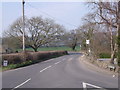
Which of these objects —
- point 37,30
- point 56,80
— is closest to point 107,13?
point 56,80

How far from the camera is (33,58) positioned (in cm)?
3919

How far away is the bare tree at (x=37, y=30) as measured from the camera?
71500 mm

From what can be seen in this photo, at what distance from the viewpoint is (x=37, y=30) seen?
73.3 meters

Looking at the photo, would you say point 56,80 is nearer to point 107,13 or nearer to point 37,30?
point 107,13

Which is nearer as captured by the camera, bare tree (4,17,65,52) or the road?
the road

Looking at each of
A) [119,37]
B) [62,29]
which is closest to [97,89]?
[119,37]

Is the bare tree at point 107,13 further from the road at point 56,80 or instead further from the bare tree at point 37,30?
the bare tree at point 37,30

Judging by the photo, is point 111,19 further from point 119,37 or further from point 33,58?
point 33,58

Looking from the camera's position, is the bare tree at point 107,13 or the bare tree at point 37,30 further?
the bare tree at point 37,30

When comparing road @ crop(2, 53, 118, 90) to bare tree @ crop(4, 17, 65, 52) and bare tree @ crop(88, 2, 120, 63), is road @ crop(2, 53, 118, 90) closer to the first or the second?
bare tree @ crop(88, 2, 120, 63)

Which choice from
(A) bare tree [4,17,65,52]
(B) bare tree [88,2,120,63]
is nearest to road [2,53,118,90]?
(B) bare tree [88,2,120,63]

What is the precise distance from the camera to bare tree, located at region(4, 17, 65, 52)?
71500 millimetres

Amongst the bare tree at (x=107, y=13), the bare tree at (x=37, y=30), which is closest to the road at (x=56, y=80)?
the bare tree at (x=107, y=13)

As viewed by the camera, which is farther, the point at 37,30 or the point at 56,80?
the point at 37,30
